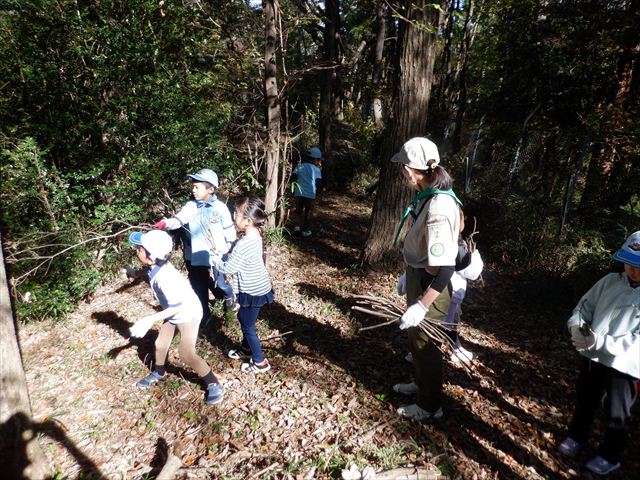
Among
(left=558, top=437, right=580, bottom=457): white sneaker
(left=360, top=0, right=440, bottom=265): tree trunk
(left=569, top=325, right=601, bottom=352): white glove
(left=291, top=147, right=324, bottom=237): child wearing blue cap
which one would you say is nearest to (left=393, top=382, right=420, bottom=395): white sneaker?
(left=558, top=437, right=580, bottom=457): white sneaker

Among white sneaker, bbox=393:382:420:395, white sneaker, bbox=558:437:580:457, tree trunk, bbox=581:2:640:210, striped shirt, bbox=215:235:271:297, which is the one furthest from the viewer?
tree trunk, bbox=581:2:640:210

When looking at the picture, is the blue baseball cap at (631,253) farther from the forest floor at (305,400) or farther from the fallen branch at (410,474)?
the fallen branch at (410,474)

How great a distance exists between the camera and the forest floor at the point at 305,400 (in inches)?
121

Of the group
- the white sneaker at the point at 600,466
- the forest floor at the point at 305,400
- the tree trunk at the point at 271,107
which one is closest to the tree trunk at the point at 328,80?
the tree trunk at the point at 271,107

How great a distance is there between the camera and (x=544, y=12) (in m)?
8.48

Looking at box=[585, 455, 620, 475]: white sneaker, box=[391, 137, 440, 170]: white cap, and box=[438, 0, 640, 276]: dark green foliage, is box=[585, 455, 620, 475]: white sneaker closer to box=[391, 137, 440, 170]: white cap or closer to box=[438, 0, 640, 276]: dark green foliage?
box=[391, 137, 440, 170]: white cap

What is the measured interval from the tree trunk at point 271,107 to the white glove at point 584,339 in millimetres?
5436

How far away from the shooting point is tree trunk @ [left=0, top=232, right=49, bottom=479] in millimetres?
2307

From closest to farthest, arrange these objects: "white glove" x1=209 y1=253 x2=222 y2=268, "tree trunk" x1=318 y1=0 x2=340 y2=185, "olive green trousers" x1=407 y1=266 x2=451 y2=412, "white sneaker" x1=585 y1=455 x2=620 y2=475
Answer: "white sneaker" x1=585 y1=455 x2=620 y2=475 < "olive green trousers" x1=407 y1=266 x2=451 y2=412 < "white glove" x1=209 y1=253 x2=222 y2=268 < "tree trunk" x1=318 y1=0 x2=340 y2=185

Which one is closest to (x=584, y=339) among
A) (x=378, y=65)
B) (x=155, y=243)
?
(x=155, y=243)

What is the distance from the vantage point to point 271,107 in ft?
21.6

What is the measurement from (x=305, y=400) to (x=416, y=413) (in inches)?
45.0

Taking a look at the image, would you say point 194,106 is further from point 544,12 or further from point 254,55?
point 544,12

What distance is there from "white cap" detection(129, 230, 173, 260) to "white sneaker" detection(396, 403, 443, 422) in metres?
2.76
